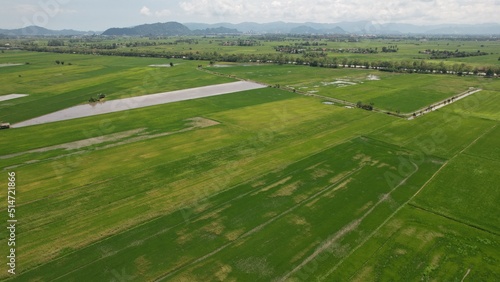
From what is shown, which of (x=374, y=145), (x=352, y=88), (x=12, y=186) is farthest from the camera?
(x=352, y=88)

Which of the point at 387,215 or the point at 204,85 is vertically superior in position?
the point at 204,85

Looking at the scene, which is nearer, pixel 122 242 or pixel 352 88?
pixel 122 242

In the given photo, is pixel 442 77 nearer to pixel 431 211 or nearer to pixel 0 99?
pixel 431 211

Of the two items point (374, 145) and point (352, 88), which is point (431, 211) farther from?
point (352, 88)

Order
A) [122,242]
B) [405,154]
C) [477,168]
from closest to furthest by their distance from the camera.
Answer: [122,242] < [477,168] < [405,154]

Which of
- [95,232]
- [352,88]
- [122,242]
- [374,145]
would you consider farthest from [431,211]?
[352,88]

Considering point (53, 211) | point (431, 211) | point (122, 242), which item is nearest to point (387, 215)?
point (431, 211)

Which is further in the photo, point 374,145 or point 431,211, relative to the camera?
point 374,145

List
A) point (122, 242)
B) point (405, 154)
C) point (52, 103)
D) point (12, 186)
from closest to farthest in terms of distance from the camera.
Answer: point (122, 242) < point (12, 186) < point (405, 154) < point (52, 103)

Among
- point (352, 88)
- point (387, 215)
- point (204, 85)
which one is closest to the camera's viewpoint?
point (387, 215)
